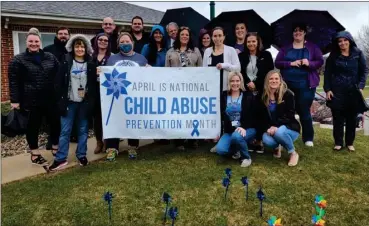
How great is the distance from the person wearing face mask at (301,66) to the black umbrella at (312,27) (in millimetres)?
223

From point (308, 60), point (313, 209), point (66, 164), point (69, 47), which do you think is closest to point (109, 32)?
point (69, 47)

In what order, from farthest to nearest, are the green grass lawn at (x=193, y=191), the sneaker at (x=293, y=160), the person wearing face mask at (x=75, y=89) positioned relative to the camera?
the sneaker at (x=293, y=160) → the person wearing face mask at (x=75, y=89) → the green grass lawn at (x=193, y=191)

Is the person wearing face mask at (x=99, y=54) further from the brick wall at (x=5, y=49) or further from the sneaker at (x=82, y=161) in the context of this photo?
the brick wall at (x=5, y=49)

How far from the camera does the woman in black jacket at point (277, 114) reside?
4602mm

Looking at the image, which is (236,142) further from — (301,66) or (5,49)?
(5,49)

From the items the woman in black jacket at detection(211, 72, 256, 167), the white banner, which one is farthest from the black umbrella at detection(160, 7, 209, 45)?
the woman in black jacket at detection(211, 72, 256, 167)

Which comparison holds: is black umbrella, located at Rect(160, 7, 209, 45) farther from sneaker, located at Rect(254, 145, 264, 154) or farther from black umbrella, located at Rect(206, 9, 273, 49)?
sneaker, located at Rect(254, 145, 264, 154)

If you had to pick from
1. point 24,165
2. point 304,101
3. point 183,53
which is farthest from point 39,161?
point 304,101

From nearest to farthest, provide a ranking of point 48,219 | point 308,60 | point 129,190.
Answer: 1. point 48,219
2. point 129,190
3. point 308,60

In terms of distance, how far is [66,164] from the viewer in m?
4.81

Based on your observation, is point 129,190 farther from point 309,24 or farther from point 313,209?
point 309,24

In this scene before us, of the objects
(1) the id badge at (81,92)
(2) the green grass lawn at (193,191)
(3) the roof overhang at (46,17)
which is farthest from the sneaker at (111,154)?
(3) the roof overhang at (46,17)

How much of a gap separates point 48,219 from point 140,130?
191 cm

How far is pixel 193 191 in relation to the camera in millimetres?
3932
